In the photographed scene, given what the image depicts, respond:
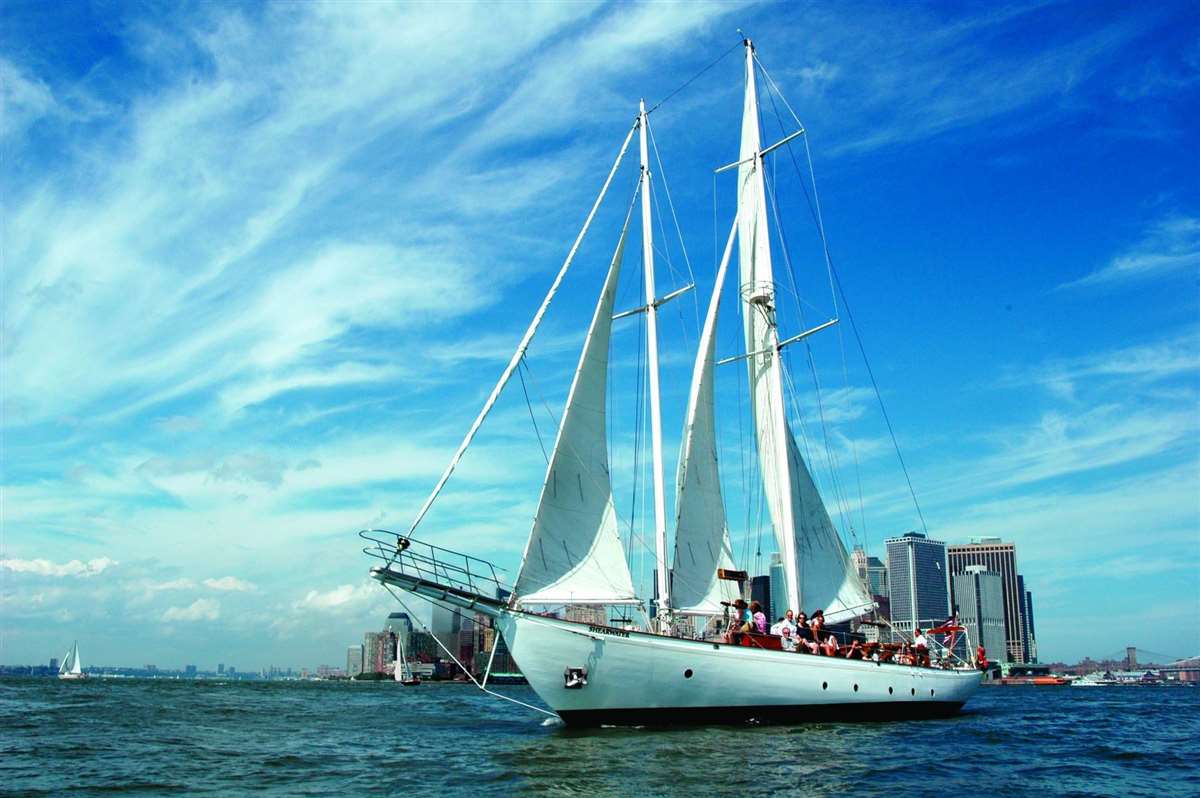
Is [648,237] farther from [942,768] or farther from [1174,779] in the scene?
[1174,779]

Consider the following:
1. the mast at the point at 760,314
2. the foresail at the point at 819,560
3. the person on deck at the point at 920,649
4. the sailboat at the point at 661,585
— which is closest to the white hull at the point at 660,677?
the sailboat at the point at 661,585

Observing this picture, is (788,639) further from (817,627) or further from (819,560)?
(819,560)

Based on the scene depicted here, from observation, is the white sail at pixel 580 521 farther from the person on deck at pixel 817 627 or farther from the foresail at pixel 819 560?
the foresail at pixel 819 560

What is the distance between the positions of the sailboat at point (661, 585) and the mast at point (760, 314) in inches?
6.6

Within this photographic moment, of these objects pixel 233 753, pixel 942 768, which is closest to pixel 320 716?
pixel 233 753

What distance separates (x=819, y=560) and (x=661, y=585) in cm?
1036

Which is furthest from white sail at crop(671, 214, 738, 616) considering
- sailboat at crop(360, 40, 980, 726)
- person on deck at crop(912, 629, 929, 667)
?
person on deck at crop(912, 629, 929, 667)

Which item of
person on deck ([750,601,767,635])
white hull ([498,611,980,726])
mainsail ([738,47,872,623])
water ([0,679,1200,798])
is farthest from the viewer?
mainsail ([738,47,872,623])

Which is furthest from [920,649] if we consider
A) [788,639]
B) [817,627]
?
[788,639]

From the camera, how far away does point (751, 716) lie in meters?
31.3

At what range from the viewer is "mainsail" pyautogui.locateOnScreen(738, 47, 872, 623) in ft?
126

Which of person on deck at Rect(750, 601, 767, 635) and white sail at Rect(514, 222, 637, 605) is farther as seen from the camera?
person on deck at Rect(750, 601, 767, 635)

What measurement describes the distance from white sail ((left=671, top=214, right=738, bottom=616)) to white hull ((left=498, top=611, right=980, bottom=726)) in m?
3.08

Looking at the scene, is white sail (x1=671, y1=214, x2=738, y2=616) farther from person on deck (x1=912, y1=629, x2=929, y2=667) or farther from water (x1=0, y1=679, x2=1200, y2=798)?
person on deck (x1=912, y1=629, x2=929, y2=667)
